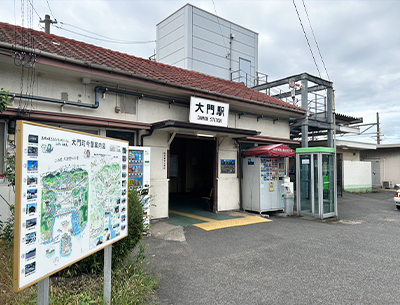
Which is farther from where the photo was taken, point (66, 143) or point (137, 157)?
point (137, 157)

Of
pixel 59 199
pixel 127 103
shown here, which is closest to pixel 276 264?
pixel 59 199

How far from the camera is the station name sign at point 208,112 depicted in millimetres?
8625

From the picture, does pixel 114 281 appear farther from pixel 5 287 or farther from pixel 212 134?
pixel 212 134

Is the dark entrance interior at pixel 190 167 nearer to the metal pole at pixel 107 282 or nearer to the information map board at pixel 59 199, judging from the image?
the metal pole at pixel 107 282

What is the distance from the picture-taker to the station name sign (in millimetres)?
8625

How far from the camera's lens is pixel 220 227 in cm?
794

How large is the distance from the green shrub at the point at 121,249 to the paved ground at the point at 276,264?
0.77 metres

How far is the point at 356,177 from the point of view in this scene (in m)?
19.6

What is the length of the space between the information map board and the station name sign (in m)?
5.43

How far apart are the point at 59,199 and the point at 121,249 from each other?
209 centimetres

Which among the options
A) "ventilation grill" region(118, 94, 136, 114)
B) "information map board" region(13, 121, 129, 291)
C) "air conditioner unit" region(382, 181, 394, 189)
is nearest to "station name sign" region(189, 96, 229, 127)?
"ventilation grill" region(118, 94, 136, 114)

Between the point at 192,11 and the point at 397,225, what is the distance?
784 inches

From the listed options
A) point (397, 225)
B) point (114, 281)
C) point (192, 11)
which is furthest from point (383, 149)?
point (114, 281)

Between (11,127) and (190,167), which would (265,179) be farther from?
(11,127)
